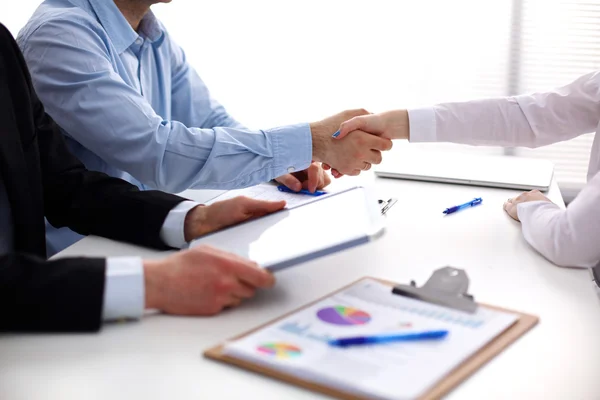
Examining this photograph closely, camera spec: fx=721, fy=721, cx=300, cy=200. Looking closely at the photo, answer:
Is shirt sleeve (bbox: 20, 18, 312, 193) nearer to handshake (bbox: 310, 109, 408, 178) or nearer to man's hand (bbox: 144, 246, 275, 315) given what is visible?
handshake (bbox: 310, 109, 408, 178)

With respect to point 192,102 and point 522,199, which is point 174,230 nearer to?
point 522,199

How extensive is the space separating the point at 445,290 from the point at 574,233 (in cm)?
30

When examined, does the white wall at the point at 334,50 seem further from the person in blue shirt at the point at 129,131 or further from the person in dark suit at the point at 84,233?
the person in dark suit at the point at 84,233

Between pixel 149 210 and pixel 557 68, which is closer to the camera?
pixel 149 210

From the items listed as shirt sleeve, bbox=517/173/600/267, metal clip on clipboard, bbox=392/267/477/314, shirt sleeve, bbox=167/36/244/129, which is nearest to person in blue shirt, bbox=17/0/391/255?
shirt sleeve, bbox=167/36/244/129

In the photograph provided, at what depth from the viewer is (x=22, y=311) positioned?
0.89m

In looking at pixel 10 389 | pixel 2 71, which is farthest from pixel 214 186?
pixel 10 389

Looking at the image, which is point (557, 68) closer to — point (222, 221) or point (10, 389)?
point (222, 221)

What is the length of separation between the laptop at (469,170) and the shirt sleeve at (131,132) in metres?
0.27

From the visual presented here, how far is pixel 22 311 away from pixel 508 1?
7.89 feet

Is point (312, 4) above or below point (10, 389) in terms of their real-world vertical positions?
above

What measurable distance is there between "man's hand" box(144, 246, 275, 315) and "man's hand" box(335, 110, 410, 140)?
771 mm

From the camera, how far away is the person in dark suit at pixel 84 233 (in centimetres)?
90

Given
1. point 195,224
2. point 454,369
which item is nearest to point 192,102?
point 195,224
